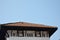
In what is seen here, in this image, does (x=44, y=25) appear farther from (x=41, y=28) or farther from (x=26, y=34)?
(x=26, y=34)

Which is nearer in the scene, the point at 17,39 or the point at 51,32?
the point at 17,39

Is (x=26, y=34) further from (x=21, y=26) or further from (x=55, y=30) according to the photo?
(x=55, y=30)

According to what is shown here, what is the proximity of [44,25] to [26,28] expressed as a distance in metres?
2.75

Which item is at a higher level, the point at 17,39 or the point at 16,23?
the point at 16,23

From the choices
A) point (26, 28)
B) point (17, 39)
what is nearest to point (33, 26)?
point (26, 28)

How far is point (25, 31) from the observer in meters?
27.6

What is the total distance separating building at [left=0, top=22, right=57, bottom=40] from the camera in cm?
2711

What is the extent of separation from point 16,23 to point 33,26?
2507mm

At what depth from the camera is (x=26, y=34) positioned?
27.5 metres

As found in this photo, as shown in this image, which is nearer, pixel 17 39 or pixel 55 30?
pixel 17 39

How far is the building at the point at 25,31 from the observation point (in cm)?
2711

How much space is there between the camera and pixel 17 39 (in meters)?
26.9

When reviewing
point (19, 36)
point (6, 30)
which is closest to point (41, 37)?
point (19, 36)

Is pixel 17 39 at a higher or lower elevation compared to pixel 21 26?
lower
